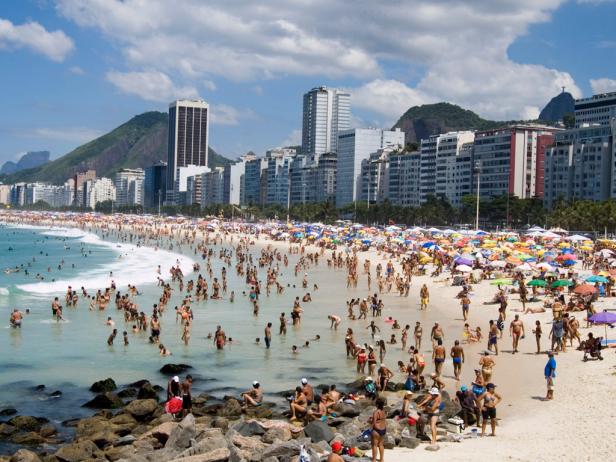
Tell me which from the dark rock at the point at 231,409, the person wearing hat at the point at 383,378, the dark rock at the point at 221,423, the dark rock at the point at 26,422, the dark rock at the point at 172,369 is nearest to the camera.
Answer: the dark rock at the point at 221,423

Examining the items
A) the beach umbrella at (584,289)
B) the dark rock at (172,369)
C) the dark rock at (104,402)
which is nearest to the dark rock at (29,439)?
the dark rock at (104,402)

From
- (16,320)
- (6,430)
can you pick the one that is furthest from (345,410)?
(16,320)

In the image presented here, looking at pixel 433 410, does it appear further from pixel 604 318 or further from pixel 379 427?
pixel 604 318

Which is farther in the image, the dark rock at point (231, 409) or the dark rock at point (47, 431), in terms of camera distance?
the dark rock at point (231, 409)

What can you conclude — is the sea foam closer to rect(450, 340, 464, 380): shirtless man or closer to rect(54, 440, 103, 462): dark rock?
rect(450, 340, 464, 380): shirtless man

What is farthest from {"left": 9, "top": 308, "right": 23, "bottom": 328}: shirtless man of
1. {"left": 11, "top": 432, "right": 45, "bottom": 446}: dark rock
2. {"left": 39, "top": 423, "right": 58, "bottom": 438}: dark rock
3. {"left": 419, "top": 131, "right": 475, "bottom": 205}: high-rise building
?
{"left": 419, "top": 131, "right": 475, "bottom": 205}: high-rise building

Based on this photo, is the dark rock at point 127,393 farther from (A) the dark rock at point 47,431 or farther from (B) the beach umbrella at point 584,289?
(B) the beach umbrella at point 584,289
